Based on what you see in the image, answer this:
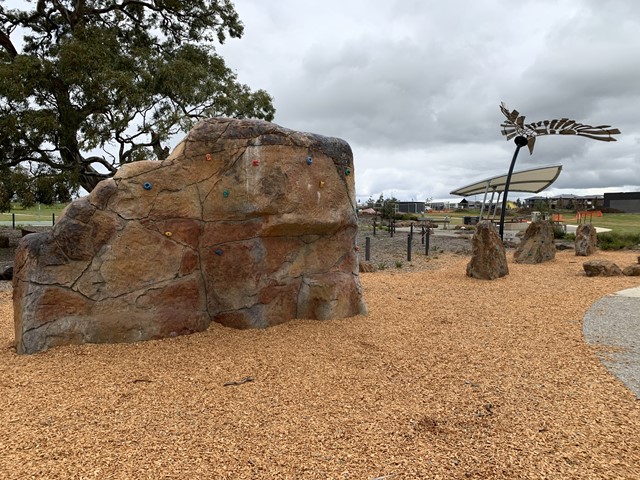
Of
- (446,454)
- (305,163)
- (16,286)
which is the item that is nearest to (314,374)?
(446,454)

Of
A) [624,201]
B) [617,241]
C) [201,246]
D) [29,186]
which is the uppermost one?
[624,201]

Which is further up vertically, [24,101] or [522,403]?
[24,101]

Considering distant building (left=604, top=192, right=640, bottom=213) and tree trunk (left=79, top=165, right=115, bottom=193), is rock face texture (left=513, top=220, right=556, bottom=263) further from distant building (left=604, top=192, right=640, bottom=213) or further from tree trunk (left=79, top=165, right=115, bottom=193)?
distant building (left=604, top=192, right=640, bottom=213)

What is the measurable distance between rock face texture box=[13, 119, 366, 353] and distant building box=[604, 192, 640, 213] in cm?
6092

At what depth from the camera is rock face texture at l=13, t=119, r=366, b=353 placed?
177 inches

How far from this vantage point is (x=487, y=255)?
31.9 ft

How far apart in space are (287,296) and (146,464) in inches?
119

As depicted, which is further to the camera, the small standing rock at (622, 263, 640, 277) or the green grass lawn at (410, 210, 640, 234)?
the green grass lawn at (410, 210, 640, 234)

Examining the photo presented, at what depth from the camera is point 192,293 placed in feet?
16.5

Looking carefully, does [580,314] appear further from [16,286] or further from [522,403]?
[16,286]

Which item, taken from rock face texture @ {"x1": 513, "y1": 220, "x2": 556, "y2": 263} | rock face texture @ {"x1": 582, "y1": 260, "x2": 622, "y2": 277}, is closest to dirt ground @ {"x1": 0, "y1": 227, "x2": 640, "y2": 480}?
rock face texture @ {"x1": 582, "y1": 260, "x2": 622, "y2": 277}

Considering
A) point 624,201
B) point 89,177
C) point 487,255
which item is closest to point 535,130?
point 487,255

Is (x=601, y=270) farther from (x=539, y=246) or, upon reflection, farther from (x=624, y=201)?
(x=624, y=201)

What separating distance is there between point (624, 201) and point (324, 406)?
64940 millimetres
